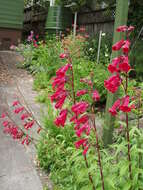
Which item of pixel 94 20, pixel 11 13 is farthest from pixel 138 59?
pixel 11 13

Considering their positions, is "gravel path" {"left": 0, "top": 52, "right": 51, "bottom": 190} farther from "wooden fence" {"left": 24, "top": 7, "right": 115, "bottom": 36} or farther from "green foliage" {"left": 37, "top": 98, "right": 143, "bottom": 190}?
"wooden fence" {"left": 24, "top": 7, "right": 115, "bottom": 36}

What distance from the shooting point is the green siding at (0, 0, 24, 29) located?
39.9 feet

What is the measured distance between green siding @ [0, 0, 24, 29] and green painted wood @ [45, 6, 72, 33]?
1899mm

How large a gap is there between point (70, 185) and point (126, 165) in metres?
1.03

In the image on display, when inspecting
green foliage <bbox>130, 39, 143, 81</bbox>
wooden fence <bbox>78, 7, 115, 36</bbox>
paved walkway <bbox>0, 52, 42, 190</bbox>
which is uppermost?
wooden fence <bbox>78, 7, 115, 36</bbox>

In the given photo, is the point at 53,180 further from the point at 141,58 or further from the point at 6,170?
the point at 141,58

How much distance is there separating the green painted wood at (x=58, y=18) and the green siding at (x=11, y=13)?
1899 mm

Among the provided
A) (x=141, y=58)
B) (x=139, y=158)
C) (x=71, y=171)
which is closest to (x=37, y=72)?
(x=141, y=58)

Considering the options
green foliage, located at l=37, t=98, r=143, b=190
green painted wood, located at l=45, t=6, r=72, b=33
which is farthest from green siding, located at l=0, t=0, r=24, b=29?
green foliage, located at l=37, t=98, r=143, b=190

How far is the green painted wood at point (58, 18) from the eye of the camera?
11.0m

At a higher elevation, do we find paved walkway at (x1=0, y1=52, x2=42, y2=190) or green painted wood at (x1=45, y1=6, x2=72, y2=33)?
green painted wood at (x1=45, y1=6, x2=72, y2=33)

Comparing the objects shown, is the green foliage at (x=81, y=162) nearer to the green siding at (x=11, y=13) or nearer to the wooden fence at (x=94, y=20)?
the wooden fence at (x=94, y=20)

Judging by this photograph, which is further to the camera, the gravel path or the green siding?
the green siding

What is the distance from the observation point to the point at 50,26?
1128cm
